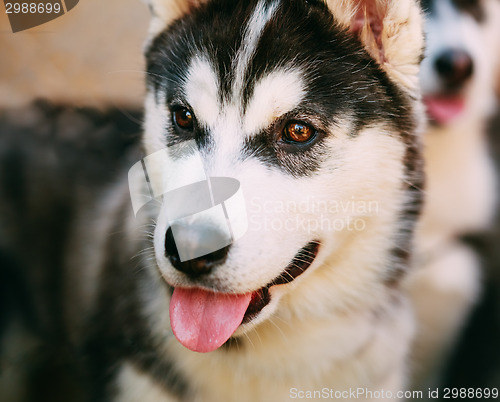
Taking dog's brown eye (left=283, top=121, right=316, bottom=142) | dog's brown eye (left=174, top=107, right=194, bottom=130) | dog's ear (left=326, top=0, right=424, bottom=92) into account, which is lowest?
dog's brown eye (left=283, top=121, right=316, bottom=142)

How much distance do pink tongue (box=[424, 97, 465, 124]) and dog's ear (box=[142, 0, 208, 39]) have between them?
1126 millimetres

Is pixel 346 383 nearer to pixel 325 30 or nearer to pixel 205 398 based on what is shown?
pixel 205 398

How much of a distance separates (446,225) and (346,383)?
47.8 inches

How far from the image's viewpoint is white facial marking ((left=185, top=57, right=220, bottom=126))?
1.41m

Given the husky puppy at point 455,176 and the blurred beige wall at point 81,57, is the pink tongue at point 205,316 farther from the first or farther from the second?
the husky puppy at point 455,176

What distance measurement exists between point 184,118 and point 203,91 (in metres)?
0.10

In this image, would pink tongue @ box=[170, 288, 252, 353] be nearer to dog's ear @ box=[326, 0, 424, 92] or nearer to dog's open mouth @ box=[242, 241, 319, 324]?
dog's open mouth @ box=[242, 241, 319, 324]

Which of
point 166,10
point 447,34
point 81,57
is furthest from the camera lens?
point 447,34

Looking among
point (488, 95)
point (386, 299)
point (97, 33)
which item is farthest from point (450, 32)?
point (97, 33)

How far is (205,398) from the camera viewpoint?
5.31 feet

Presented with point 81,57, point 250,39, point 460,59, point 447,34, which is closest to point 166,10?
point 250,39

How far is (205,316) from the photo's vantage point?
1.36 metres

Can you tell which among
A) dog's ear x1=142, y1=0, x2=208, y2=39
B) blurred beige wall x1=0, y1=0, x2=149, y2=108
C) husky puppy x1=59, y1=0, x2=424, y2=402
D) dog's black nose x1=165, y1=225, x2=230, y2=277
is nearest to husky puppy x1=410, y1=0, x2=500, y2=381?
husky puppy x1=59, y1=0, x2=424, y2=402

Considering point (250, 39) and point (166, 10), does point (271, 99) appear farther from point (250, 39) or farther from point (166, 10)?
point (166, 10)
